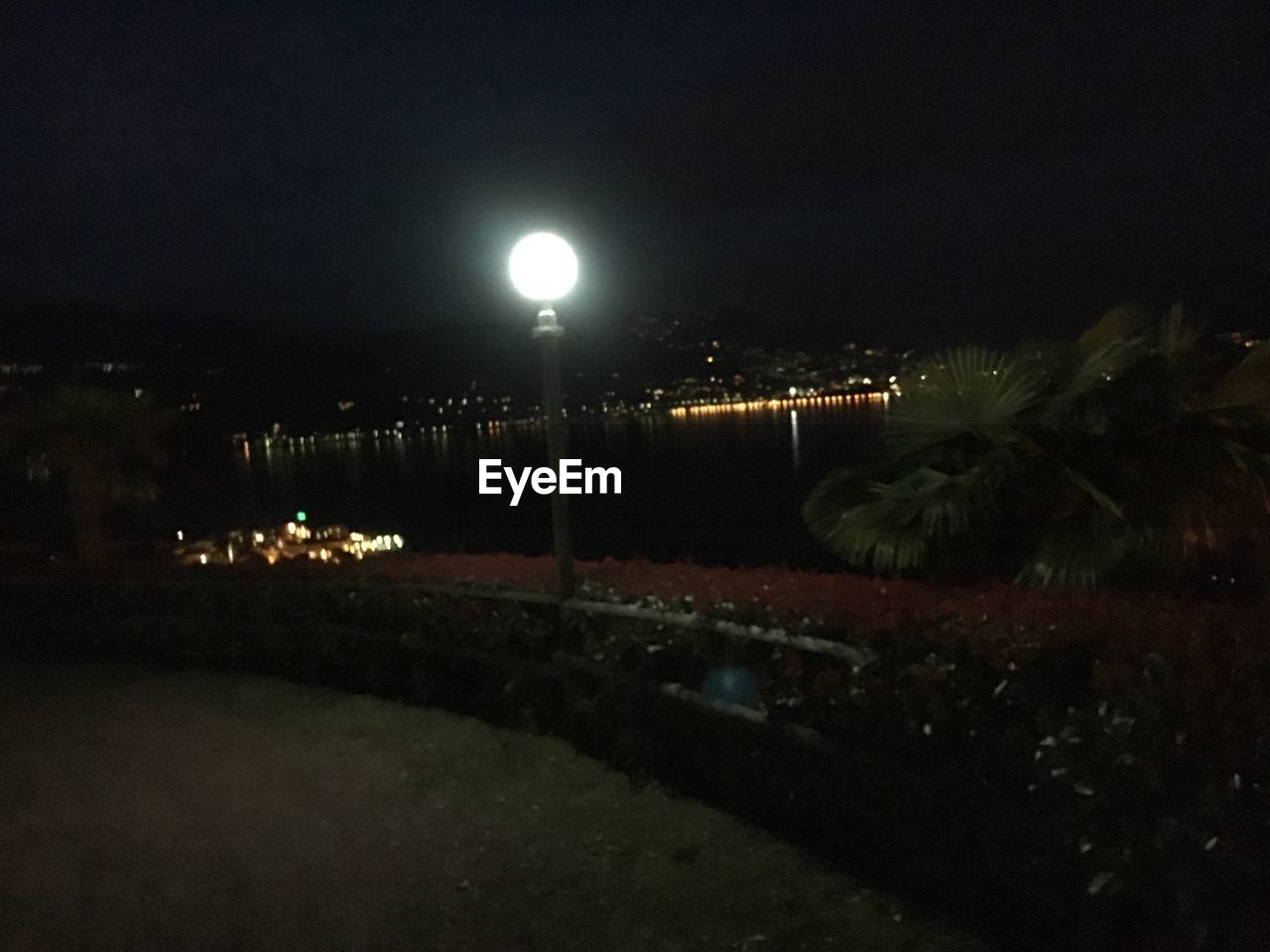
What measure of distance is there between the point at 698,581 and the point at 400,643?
2.42 meters

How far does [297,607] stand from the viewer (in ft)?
30.0

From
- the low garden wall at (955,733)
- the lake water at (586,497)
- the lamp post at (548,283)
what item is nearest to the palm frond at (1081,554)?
the low garden wall at (955,733)

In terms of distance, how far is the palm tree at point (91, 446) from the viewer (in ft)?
62.6

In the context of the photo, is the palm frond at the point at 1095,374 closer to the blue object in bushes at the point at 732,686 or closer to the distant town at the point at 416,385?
the blue object in bushes at the point at 732,686

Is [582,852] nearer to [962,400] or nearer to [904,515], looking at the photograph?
[904,515]

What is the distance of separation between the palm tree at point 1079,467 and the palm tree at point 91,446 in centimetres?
1612

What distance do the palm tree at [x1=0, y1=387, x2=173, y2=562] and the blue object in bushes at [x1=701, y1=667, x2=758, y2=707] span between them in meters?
16.2

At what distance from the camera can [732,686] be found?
5625 millimetres

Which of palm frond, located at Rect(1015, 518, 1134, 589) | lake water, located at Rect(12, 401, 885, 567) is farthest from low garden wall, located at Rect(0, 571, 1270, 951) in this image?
lake water, located at Rect(12, 401, 885, 567)

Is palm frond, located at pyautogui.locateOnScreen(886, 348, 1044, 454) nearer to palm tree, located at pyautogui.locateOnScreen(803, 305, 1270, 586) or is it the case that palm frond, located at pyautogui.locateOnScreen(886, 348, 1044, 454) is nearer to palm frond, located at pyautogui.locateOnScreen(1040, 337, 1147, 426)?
palm tree, located at pyautogui.locateOnScreen(803, 305, 1270, 586)

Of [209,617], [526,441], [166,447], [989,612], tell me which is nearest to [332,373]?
[526,441]

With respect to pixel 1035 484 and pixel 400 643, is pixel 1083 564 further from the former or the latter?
pixel 400 643

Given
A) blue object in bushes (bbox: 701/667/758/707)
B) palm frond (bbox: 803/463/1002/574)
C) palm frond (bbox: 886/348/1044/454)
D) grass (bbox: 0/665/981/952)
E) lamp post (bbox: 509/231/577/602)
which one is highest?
lamp post (bbox: 509/231/577/602)

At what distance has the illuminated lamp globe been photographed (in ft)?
23.3
